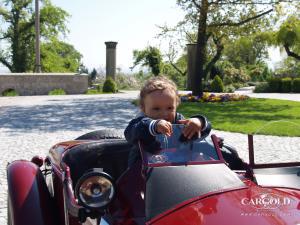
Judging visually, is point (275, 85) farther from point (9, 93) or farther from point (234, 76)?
point (9, 93)

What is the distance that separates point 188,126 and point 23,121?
434 inches

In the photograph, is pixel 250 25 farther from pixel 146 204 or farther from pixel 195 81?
pixel 146 204

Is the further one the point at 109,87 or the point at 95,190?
the point at 109,87

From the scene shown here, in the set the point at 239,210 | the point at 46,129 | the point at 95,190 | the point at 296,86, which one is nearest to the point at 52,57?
the point at 296,86

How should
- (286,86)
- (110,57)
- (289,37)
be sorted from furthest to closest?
1. (289,37)
2. (110,57)
3. (286,86)

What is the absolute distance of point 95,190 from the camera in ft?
8.57

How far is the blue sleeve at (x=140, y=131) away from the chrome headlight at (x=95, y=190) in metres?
0.42

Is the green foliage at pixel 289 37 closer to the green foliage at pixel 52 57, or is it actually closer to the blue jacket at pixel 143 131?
the green foliage at pixel 52 57

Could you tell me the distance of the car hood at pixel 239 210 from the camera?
227 cm

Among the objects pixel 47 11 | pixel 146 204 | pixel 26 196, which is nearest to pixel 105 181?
pixel 146 204

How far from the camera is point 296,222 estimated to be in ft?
7.37

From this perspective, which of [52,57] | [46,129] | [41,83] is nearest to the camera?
[46,129]

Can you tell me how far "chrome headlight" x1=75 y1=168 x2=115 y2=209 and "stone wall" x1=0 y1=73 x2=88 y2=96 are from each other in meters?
26.5

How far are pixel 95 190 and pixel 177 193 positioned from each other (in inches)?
18.4
